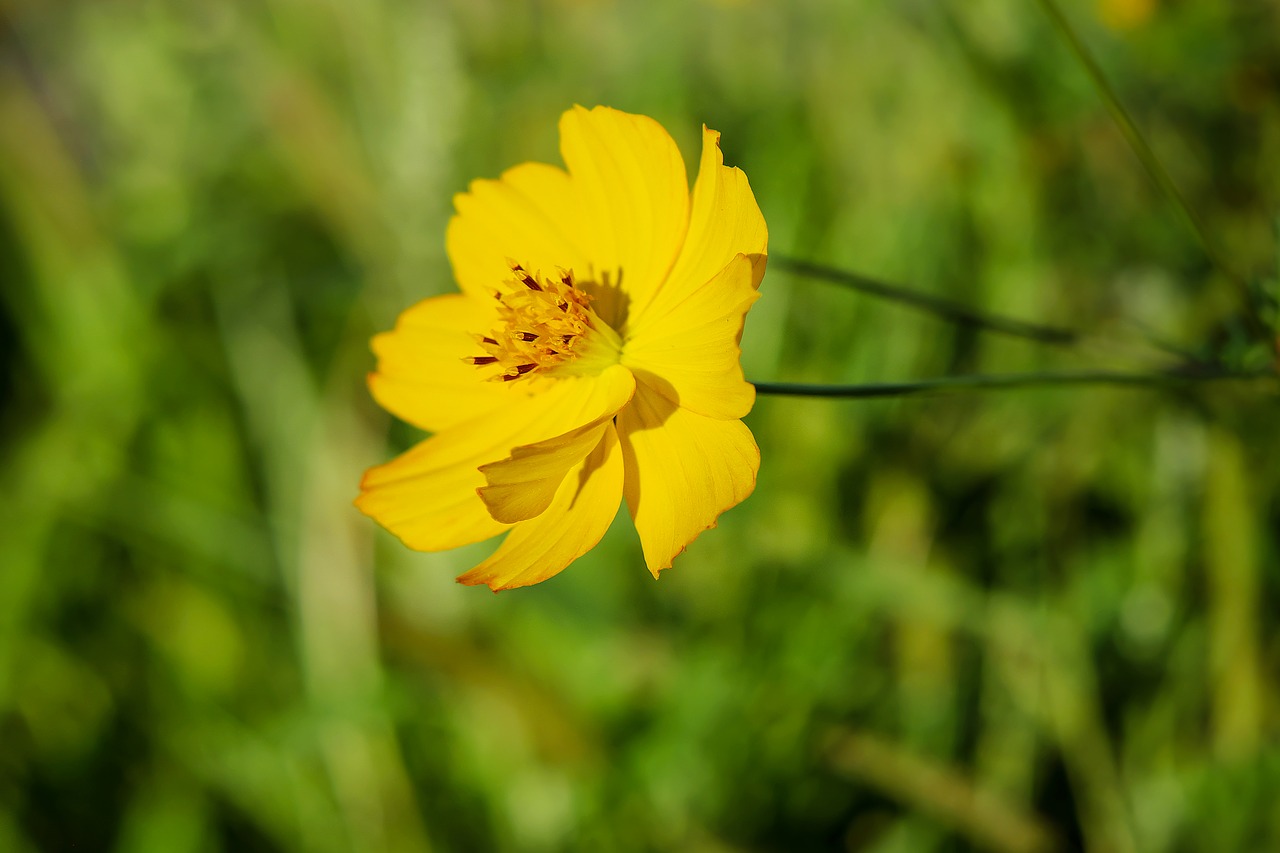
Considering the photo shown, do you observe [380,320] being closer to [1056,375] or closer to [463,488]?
[463,488]

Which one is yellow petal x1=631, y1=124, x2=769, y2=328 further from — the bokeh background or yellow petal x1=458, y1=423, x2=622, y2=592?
the bokeh background

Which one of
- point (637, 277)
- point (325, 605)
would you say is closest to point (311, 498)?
point (325, 605)

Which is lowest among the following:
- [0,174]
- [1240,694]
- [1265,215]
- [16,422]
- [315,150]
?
[16,422]

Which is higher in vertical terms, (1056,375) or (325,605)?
(1056,375)

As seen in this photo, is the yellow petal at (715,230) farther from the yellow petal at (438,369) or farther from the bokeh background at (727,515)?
the bokeh background at (727,515)

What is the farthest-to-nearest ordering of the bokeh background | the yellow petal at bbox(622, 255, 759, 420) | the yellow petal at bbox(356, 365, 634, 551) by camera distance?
the bokeh background → the yellow petal at bbox(356, 365, 634, 551) → the yellow petal at bbox(622, 255, 759, 420)

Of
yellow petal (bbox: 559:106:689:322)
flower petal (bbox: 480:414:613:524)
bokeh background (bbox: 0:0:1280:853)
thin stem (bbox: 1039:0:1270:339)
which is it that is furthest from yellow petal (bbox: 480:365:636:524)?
bokeh background (bbox: 0:0:1280:853)
